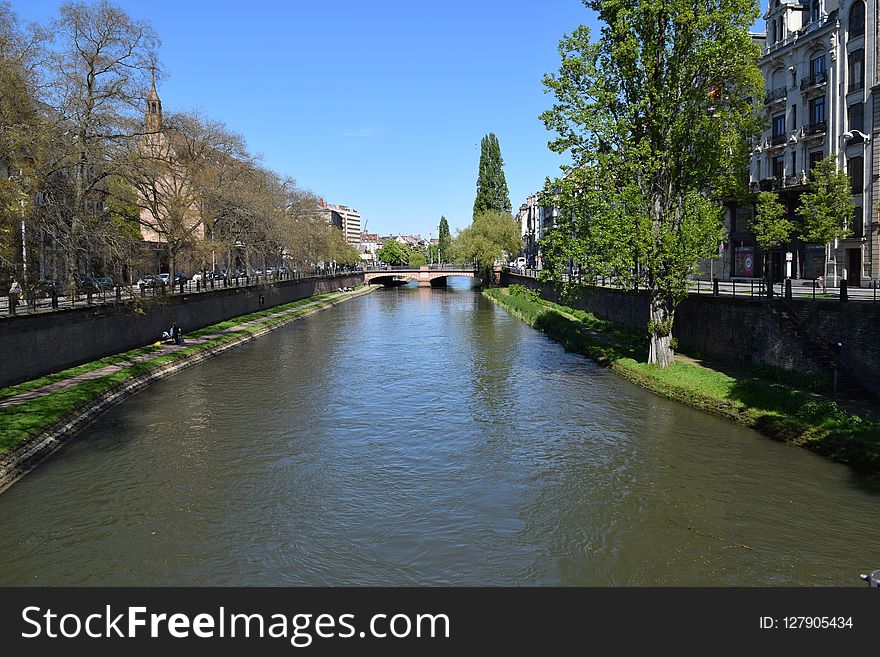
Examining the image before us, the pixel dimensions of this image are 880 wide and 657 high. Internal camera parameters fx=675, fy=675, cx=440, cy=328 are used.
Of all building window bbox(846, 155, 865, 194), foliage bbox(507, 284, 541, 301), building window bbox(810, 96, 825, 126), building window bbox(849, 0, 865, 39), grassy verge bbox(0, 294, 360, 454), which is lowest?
grassy verge bbox(0, 294, 360, 454)

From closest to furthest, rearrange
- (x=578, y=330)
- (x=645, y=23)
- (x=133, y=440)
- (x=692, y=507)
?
(x=692, y=507), (x=133, y=440), (x=645, y=23), (x=578, y=330)

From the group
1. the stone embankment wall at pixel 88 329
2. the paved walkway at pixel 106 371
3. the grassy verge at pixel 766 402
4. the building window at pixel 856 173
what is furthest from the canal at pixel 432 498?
the building window at pixel 856 173

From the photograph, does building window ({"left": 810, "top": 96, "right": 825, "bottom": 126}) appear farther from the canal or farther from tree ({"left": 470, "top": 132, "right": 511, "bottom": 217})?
tree ({"left": 470, "top": 132, "right": 511, "bottom": 217})

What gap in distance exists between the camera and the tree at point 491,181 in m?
128

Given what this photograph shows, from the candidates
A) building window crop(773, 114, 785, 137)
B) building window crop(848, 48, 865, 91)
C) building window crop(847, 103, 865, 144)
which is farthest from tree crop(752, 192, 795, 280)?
building window crop(773, 114, 785, 137)

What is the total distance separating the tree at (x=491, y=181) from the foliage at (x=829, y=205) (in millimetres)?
84274

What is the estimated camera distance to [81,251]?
30.0 m

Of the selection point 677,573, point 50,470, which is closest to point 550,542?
point 677,573

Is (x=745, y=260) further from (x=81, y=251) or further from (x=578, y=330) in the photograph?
(x=81, y=251)

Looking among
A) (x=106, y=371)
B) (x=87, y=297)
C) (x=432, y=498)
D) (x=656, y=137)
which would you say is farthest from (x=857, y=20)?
(x=106, y=371)

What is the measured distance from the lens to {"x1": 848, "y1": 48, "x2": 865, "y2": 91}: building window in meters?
45.8

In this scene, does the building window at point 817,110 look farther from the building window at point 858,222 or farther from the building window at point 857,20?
the building window at point 858,222

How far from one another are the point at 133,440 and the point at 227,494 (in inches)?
296

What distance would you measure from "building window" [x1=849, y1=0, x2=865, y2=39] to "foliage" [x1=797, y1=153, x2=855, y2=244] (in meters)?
8.49
